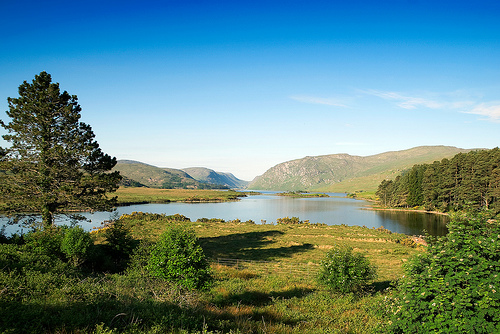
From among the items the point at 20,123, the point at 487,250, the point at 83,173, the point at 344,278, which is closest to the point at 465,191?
Answer: the point at 344,278

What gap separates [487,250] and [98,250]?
2527cm

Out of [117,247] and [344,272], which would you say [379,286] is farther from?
[117,247]

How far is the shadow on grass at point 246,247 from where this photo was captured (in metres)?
33.0

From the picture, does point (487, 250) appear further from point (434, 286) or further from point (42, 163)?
point (42, 163)

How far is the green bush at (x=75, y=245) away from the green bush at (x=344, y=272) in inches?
705

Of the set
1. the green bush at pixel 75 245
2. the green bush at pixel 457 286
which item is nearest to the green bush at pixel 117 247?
the green bush at pixel 75 245

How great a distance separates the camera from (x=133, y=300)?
26.9 ft

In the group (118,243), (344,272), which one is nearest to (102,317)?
(344,272)

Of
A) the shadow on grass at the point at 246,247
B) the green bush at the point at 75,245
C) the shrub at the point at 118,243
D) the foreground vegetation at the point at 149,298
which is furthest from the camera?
the shadow on grass at the point at 246,247

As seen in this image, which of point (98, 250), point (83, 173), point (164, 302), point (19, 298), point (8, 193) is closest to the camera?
point (19, 298)

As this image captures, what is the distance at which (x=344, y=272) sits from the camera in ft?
52.0

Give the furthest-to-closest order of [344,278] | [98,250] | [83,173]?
[83,173], [98,250], [344,278]

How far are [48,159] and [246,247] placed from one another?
87.8 ft

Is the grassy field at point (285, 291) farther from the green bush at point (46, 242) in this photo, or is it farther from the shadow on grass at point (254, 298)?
the green bush at point (46, 242)
